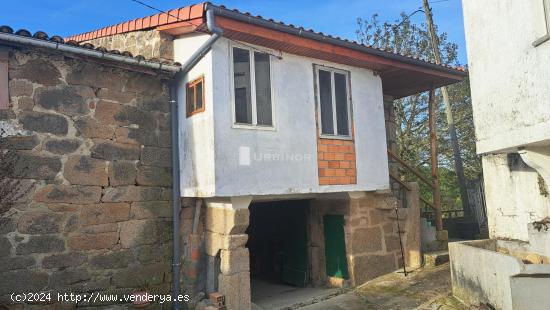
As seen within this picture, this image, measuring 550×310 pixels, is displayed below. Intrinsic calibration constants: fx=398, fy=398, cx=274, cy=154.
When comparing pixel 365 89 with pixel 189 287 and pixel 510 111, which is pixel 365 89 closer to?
pixel 510 111

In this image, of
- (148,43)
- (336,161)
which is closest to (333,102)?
(336,161)

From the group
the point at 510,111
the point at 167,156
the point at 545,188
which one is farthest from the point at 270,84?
the point at 545,188

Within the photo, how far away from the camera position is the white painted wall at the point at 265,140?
570 cm

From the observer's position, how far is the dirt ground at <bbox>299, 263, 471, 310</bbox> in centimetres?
621

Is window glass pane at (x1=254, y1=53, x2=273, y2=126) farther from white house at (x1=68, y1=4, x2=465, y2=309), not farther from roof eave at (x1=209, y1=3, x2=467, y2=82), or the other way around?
roof eave at (x1=209, y1=3, x2=467, y2=82)

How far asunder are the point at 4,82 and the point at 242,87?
3186mm

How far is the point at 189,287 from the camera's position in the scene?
6.50 m

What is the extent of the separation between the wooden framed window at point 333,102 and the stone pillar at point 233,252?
1.96 m

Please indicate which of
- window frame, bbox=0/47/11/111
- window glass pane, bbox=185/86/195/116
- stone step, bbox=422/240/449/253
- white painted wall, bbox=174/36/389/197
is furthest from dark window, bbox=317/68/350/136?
window frame, bbox=0/47/11/111

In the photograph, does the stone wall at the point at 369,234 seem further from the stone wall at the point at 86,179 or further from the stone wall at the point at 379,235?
the stone wall at the point at 86,179

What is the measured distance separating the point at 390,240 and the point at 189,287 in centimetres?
400

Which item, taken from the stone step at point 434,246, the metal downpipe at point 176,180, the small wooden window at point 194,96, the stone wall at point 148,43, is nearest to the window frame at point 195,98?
the small wooden window at point 194,96

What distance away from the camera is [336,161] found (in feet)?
22.5

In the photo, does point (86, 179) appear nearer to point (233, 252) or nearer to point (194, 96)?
point (194, 96)
